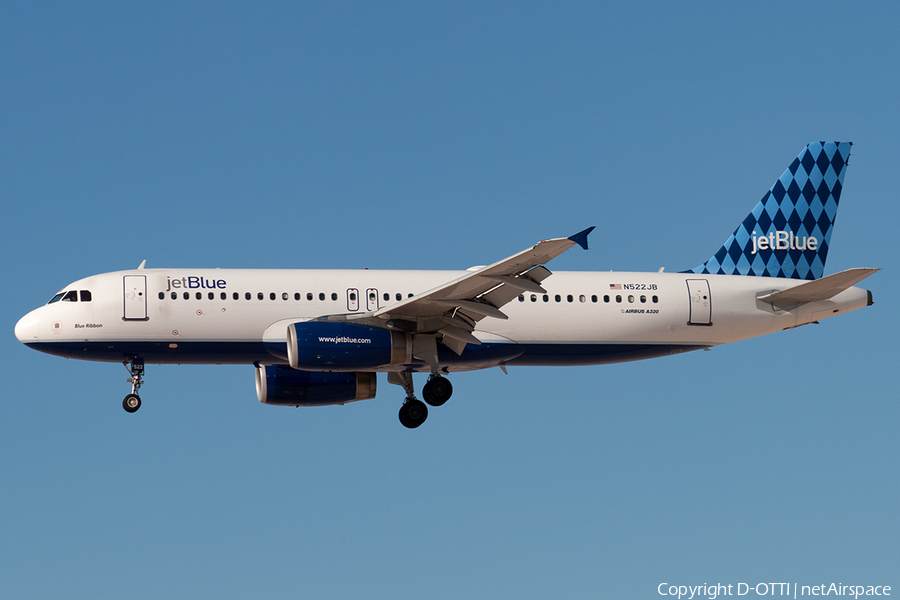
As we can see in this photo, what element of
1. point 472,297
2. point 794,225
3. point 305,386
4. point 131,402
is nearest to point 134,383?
point 131,402

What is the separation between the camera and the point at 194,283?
33.9m

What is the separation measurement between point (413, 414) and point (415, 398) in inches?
24.2

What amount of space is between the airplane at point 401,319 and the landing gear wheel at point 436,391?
1.7 inches

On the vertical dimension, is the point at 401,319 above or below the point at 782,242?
below

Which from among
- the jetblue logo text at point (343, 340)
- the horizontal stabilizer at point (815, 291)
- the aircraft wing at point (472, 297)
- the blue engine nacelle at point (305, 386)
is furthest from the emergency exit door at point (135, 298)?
the horizontal stabilizer at point (815, 291)

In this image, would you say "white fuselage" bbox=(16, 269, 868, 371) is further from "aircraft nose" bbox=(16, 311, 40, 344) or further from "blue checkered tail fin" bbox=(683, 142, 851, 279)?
"blue checkered tail fin" bbox=(683, 142, 851, 279)

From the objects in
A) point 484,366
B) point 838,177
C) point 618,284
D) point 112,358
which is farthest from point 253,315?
point 838,177

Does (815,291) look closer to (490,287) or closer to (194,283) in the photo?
(490,287)

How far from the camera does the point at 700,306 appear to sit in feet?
119

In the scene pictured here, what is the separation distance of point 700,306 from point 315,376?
11583mm

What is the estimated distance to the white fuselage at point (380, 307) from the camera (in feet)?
110

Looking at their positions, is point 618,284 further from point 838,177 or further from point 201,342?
point 201,342

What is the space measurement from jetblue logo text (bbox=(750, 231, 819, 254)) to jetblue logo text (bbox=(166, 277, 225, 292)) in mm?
16637

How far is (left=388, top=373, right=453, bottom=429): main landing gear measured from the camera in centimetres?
3472
